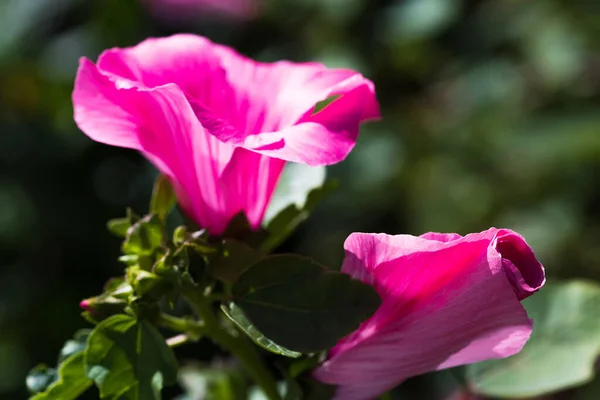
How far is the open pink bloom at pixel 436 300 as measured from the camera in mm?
621

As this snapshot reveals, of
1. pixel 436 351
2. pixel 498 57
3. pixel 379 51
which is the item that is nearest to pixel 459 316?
pixel 436 351

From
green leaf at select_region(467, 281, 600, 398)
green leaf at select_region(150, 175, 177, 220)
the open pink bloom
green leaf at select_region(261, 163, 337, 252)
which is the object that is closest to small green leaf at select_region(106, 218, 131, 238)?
green leaf at select_region(150, 175, 177, 220)

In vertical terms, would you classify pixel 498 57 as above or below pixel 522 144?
above

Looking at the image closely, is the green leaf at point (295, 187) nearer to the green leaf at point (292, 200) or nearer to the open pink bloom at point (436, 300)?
the green leaf at point (292, 200)

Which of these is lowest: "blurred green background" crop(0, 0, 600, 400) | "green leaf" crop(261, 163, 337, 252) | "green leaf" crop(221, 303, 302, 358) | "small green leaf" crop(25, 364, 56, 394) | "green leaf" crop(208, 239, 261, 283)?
"blurred green background" crop(0, 0, 600, 400)

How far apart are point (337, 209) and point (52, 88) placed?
82 centimetres

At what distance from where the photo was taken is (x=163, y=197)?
85cm

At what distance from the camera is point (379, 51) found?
2006 millimetres

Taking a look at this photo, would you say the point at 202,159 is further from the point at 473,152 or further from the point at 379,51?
the point at 473,152

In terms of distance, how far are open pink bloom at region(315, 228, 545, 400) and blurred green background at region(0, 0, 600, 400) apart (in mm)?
1238

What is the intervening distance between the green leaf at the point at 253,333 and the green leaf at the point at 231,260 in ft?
0.17

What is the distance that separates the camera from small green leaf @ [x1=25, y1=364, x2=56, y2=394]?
813mm

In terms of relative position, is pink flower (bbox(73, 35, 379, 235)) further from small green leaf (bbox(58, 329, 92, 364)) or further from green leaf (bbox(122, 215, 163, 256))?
small green leaf (bbox(58, 329, 92, 364))

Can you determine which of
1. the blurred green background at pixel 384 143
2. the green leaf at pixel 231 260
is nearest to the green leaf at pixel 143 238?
the green leaf at pixel 231 260
